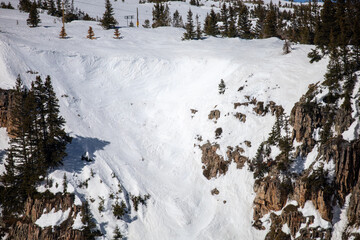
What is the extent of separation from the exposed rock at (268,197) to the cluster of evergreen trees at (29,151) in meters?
21.8

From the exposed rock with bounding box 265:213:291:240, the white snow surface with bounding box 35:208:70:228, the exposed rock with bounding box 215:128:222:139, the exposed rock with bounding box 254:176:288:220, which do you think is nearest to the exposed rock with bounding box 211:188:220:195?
the exposed rock with bounding box 254:176:288:220

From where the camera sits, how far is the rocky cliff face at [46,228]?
23.8m

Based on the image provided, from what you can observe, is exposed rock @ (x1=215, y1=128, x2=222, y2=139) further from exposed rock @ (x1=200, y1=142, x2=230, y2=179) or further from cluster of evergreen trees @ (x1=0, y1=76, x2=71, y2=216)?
cluster of evergreen trees @ (x1=0, y1=76, x2=71, y2=216)

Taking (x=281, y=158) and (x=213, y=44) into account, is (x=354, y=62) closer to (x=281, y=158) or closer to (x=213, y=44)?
(x=281, y=158)

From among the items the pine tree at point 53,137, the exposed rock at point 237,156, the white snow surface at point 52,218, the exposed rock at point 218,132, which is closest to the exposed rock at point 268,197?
the exposed rock at point 237,156

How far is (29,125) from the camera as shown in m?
27.2

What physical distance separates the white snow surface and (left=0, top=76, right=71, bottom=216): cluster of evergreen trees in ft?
8.99

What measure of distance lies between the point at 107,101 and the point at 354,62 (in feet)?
107

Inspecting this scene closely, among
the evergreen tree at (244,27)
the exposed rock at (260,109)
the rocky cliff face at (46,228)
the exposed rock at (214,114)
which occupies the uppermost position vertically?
the evergreen tree at (244,27)

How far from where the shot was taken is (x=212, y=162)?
30.5 m

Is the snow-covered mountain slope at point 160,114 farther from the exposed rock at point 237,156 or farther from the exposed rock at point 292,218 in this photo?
the exposed rock at point 292,218

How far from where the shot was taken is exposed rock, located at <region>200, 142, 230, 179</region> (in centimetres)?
2973

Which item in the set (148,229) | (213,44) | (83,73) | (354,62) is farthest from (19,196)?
(213,44)

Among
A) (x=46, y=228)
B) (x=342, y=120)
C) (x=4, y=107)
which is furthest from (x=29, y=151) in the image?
(x=342, y=120)
